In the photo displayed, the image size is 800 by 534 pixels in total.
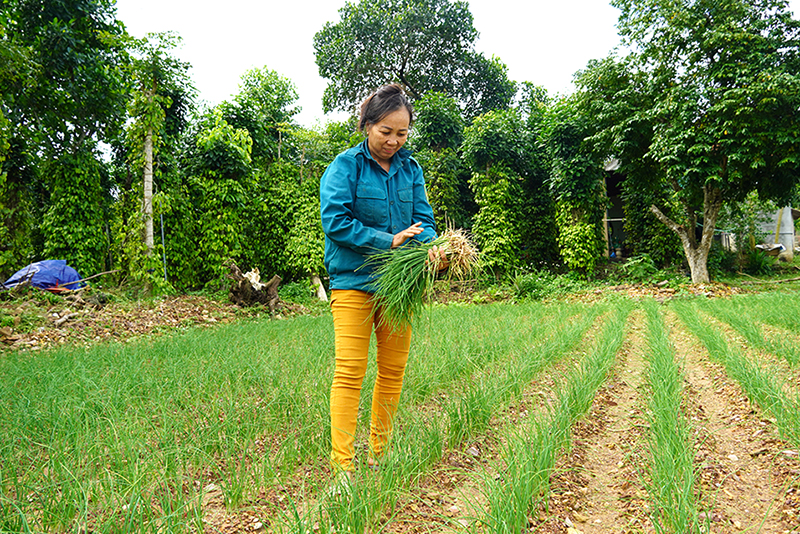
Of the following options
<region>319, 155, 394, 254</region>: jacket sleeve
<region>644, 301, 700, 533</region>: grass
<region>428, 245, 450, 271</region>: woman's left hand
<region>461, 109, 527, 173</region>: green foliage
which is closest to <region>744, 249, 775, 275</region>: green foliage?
<region>461, 109, 527, 173</region>: green foliage

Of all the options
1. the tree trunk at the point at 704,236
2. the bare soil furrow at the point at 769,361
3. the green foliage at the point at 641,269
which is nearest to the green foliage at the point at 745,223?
the tree trunk at the point at 704,236

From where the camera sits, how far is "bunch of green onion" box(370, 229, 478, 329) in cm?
186

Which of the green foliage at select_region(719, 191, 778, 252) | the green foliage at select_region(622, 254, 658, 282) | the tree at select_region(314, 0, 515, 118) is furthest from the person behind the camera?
the tree at select_region(314, 0, 515, 118)

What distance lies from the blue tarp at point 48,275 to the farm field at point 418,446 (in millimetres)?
3964

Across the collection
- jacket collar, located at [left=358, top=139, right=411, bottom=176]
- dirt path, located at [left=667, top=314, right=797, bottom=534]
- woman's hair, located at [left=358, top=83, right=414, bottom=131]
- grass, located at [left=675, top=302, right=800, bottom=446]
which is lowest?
dirt path, located at [left=667, top=314, right=797, bottom=534]

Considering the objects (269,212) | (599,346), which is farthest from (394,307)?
(269,212)

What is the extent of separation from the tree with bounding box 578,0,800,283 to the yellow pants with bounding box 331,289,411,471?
30.8 ft

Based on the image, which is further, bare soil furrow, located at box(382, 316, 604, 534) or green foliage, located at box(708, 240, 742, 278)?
green foliage, located at box(708, 240, 742, 278)

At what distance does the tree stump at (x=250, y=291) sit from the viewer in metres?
8.02

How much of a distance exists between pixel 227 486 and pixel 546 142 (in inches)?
474

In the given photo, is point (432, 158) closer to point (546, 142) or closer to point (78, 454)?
point (546, 142)

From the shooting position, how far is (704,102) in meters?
9.33

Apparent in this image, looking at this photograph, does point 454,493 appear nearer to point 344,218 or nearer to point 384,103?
point 344,218

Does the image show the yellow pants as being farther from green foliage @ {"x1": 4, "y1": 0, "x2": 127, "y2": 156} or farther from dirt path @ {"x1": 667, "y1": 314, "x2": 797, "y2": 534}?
green foliage @ {"x1": 4, "y1": 0, "x2": 127, "y2": 156}
